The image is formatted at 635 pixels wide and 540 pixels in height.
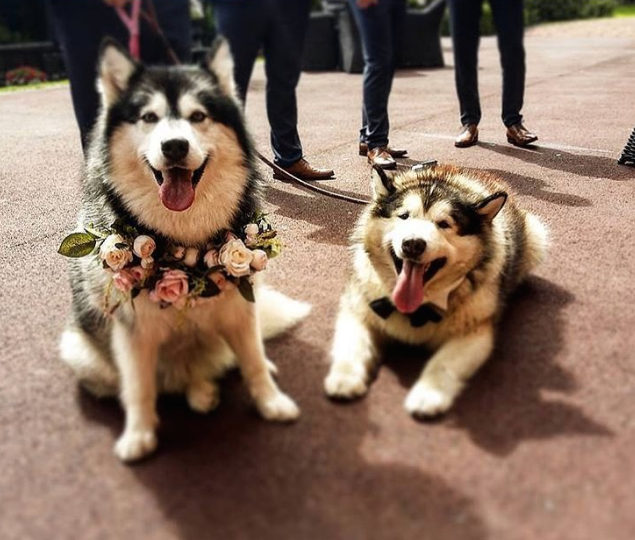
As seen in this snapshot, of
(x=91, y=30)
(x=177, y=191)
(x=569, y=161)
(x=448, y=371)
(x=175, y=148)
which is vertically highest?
(x=91, y=30)

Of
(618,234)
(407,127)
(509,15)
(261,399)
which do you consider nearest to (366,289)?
(261,399)

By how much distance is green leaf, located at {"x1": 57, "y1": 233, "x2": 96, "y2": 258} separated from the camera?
6.30ft

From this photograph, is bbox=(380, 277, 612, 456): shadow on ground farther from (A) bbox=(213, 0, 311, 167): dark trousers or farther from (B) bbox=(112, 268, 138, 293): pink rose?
(A) bbox=(213, 0, 311, 167): dark trousers

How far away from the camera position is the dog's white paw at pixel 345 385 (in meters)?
2.00

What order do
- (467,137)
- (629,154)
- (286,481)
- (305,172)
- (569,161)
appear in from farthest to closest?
(467,137) → (569,161) → (629,154) → (305,172) → (286,481)

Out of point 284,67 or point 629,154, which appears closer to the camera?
point 284,67

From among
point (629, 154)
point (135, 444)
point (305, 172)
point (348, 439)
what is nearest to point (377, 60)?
point (305, 172)

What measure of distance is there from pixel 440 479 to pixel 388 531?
0.23 meters

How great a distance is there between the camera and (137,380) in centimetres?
184

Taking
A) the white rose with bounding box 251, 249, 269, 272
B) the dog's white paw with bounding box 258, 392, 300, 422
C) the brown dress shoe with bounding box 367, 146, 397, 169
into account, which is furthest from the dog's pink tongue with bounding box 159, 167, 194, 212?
the brown dress shoe with bounding box 367, 146, 397, 169

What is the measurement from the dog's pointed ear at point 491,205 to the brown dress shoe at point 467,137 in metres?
3.17

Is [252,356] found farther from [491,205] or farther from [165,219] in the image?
[491,205]

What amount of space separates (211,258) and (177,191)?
224 millimetres

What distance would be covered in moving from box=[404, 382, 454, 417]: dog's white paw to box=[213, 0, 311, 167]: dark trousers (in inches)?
96.2
